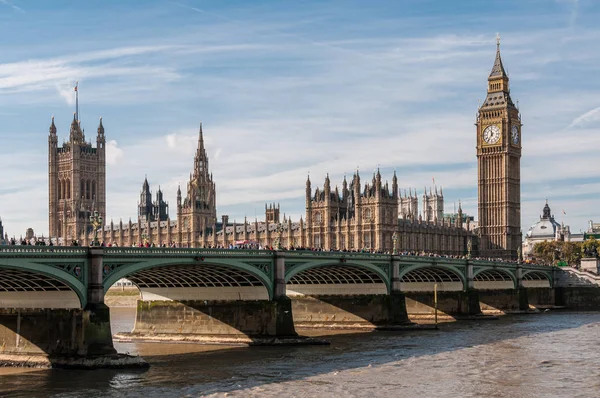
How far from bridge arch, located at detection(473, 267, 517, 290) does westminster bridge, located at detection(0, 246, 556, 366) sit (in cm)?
220

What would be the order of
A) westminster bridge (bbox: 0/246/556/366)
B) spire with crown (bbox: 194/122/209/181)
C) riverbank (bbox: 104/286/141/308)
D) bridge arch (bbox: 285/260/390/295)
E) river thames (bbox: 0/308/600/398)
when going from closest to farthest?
river thames (bbox: 0/308/600/398) < westminster bridge (bbox: 0/246/556/366) < bridge arch (bbox: 285/260/390/295) < riverbank (bbox: 104/286/141/308) < spire with crown (bbox: 194/122/209/181)

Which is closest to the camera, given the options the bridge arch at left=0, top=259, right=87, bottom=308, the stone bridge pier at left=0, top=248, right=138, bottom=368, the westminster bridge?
the bridge arch at left=0, top=259, right=87, bottom=308

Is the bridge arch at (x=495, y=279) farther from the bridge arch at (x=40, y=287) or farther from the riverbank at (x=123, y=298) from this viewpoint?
the bridge arch at (x=40, y=287)

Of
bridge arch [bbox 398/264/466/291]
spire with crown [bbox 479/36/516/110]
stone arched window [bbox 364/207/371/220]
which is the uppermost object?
spire with crown [bbox 479/36/516/110]

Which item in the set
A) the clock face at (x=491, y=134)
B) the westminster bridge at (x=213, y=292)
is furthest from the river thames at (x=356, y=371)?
the clock face at (x=491, y=134)

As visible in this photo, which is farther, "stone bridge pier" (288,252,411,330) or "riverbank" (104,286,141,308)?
"riverbank" (104,286,141,308)

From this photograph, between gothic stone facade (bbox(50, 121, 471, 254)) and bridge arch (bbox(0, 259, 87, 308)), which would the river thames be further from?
gothic stone facade (bbox(50, 121, 471, 254))

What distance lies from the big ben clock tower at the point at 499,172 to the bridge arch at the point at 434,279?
248 ft

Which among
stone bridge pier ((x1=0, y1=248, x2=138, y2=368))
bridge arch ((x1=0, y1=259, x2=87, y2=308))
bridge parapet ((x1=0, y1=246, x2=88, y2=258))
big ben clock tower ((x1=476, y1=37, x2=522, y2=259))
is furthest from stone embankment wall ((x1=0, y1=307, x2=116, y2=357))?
big ben clock tower ((x1=476, y1=37, x2=522, y2=259))

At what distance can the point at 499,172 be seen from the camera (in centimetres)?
17150

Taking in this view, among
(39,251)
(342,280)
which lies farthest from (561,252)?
(39,251)

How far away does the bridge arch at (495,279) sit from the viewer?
10698 centimetres

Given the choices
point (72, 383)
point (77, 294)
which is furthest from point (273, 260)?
point (72, 383)

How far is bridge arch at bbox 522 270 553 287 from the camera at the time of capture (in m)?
121
